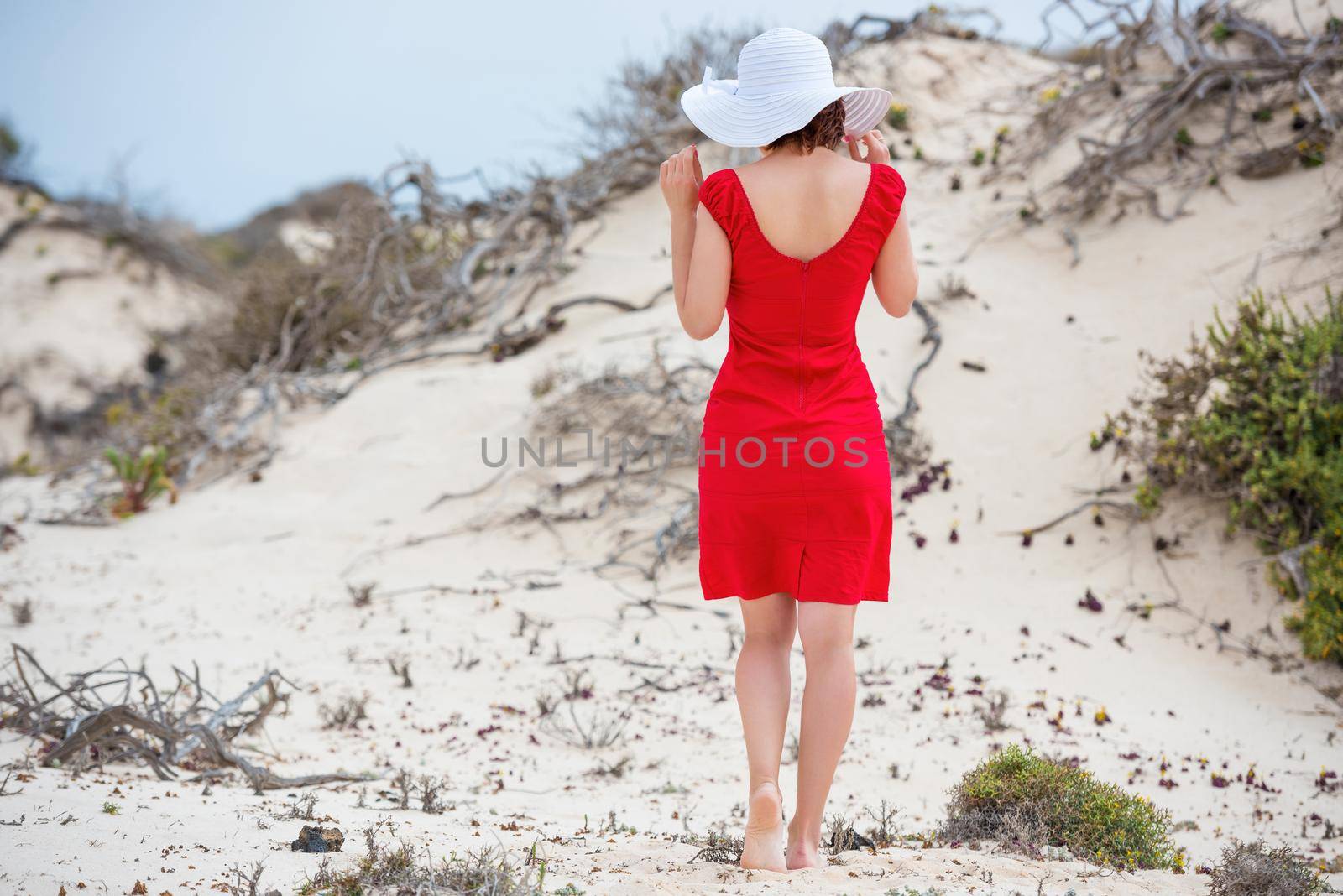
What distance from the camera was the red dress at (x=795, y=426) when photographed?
Result: 243cm

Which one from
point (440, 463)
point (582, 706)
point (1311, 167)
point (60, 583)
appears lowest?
point (582, 706)

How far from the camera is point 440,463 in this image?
6.88 meters

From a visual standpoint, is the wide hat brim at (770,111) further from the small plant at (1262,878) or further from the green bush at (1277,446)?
the green bush at (1277,446)

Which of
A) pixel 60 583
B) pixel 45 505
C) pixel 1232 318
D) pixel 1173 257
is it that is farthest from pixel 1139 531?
pixel 45 505

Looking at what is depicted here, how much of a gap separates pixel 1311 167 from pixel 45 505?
29.5 ft

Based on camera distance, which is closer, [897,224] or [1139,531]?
[897,224]

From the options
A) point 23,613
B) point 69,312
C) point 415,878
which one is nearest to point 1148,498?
point 415,878

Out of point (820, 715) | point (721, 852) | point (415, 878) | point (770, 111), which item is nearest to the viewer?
point (415, 878)

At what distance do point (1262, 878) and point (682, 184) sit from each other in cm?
208

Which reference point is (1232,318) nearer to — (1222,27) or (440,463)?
(1222,27)

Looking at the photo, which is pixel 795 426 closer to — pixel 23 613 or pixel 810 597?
pixel 810 597

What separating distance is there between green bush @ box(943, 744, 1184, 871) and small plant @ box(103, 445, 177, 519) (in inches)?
232

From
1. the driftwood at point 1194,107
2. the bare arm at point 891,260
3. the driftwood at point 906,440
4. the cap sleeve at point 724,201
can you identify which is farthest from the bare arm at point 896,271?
the driftwood at point 1194,107

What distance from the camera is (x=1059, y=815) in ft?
9.41
